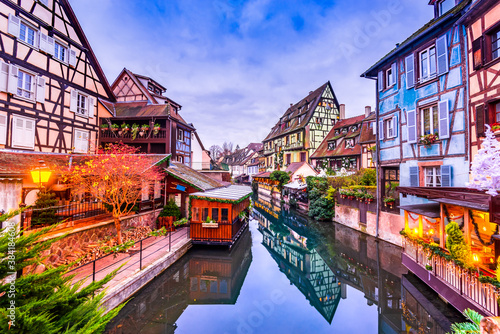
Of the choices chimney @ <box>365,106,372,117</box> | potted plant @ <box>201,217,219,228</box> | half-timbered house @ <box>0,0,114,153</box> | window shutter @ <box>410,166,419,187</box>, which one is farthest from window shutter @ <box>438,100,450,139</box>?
half-timbered house @ <box>0,0,114,153</box>

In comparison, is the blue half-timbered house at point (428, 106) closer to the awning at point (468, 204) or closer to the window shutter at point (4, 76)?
the awning at point (468, 204)

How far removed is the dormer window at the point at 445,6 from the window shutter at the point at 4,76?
71.8ft

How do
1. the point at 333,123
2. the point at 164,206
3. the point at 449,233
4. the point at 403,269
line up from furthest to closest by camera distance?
1. the point at 333,123
2. the point at 164,206
3. the point at 403,269
4. the point at 449,233

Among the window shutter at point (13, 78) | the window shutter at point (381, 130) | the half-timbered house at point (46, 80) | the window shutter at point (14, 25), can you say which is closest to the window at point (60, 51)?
the half-timbered house at point (46, 80)

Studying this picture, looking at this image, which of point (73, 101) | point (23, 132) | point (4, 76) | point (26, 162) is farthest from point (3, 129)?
point (26, 162)

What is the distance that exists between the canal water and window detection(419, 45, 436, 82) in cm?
885

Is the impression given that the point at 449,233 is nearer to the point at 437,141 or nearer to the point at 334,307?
the point at 334,307

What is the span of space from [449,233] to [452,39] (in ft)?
29.1

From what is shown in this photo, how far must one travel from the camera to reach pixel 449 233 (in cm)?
673

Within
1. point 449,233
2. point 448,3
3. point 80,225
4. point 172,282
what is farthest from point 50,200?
point 448,3

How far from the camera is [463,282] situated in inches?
241

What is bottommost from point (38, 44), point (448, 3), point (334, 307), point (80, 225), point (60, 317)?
point (334, 307)

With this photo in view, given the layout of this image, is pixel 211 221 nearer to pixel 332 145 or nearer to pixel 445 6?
pixel 445 6

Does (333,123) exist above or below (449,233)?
above
